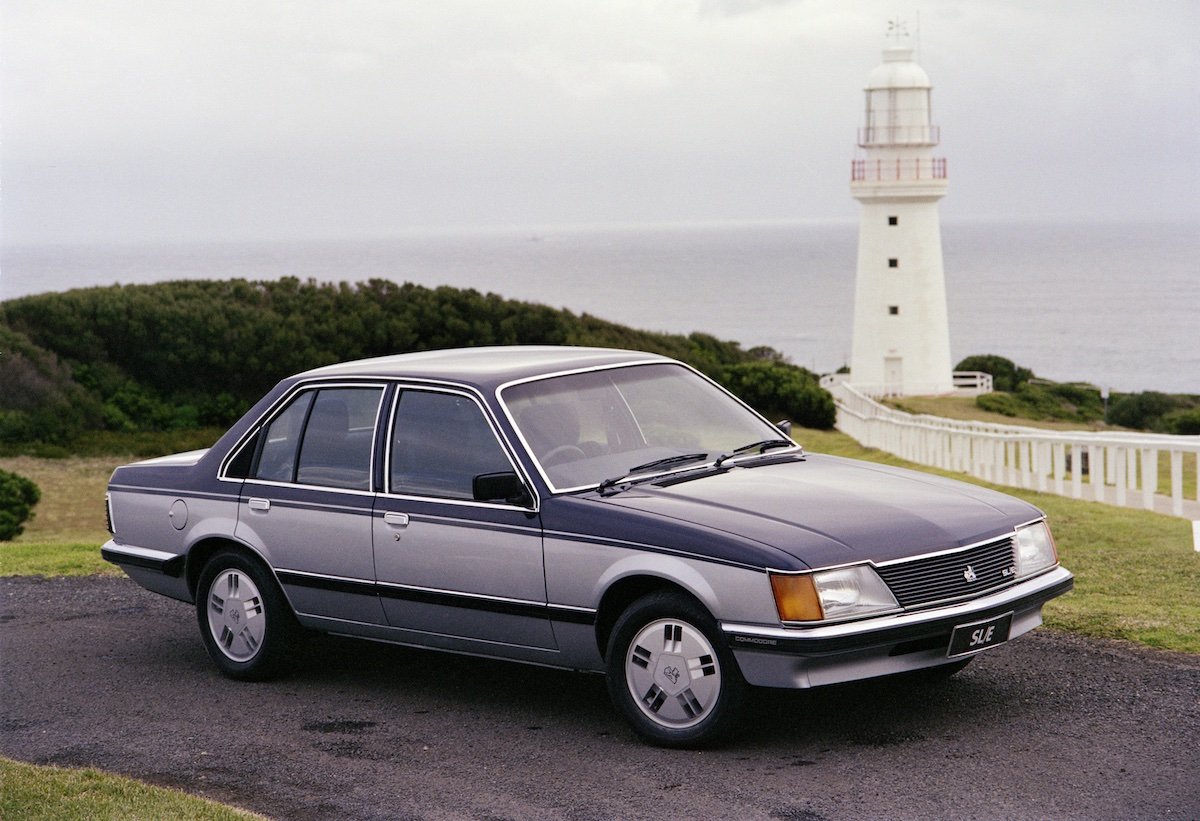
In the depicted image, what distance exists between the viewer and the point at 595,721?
6.82m

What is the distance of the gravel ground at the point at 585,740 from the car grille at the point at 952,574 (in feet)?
2.12

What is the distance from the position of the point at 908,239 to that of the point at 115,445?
108ft

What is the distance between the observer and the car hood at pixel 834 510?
601cm

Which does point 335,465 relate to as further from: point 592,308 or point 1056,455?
point 592,308

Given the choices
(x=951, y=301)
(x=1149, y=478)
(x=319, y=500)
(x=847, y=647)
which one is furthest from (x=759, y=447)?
(x=951, y=301)

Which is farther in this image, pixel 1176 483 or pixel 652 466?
pixel 1176 483

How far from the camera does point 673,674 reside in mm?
6172

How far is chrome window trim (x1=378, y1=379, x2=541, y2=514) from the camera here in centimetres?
669

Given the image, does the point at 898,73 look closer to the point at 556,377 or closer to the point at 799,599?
the point at 556,377

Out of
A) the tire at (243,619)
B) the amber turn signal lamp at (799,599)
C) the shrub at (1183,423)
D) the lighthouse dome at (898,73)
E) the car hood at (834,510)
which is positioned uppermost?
the lighthouse dome at (898,73)

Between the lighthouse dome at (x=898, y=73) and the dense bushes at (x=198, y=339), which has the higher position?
the lighthouse dome at (x=898, y=73)

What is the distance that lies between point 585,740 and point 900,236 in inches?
1896

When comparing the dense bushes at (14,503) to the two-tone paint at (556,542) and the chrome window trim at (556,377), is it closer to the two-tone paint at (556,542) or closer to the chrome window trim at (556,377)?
the two-tone paint at (556,542)

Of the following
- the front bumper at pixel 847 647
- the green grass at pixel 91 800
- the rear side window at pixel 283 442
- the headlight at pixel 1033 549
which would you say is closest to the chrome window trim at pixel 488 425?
the rear side window at pixel 283 442
